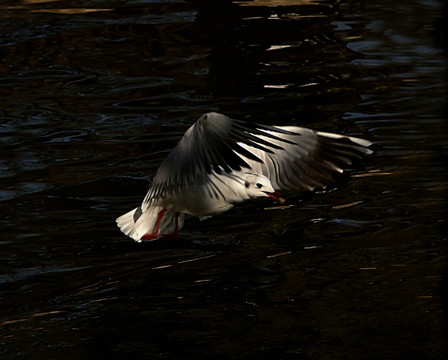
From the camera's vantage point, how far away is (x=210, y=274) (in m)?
4.39

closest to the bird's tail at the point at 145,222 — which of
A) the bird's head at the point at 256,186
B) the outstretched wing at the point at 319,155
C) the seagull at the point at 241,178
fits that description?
the seagull at the point at 241,178

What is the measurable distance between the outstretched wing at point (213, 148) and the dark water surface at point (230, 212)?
0.44 m

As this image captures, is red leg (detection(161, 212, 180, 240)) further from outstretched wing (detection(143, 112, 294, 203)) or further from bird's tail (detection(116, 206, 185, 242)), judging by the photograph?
outstretched wing (detection(143, 112, 294, 203))

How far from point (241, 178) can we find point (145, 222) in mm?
545

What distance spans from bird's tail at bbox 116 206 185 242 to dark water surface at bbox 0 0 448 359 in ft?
0.30

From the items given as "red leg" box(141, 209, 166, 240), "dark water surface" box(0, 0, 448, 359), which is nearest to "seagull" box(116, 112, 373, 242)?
"red leg" box(141, 209, 166, 240)

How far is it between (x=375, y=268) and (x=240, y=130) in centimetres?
89

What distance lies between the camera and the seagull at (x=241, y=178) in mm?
4461

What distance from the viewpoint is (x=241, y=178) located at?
4.75 m

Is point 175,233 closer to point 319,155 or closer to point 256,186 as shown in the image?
point 256,186

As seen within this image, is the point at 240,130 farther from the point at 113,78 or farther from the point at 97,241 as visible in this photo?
the point at 113,78

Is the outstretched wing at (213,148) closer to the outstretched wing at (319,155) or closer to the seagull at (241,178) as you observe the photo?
the seagull at (241,178)

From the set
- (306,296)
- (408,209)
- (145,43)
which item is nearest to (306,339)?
(306,296)

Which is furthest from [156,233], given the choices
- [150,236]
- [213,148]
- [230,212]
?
[213,148]
